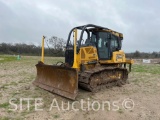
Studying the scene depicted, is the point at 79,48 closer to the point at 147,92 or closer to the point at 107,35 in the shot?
the point at 107,35

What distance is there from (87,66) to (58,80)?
1349 millimetres

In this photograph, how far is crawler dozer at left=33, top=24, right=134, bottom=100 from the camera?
6949 mm

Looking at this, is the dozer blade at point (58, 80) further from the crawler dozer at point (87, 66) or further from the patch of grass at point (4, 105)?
the patch of grass at point (4, 105)

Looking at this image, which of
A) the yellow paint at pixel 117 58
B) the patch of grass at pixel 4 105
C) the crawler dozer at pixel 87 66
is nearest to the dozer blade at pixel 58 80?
the crawler dozer at pixel 87 66

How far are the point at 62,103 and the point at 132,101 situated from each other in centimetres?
232

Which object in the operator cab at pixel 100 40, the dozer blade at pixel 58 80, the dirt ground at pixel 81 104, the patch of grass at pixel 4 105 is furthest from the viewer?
the operator cab at pixel 100 40

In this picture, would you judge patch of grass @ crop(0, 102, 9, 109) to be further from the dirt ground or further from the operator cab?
the operator cab

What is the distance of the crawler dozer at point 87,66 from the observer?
695cm

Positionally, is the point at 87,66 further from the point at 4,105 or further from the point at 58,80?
the point at 4,105

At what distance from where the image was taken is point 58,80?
24.6 ft

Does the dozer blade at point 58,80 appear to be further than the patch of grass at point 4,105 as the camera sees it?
Yes

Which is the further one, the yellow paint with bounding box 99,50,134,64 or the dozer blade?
the yellow paint with bounding box 99,50,134,64

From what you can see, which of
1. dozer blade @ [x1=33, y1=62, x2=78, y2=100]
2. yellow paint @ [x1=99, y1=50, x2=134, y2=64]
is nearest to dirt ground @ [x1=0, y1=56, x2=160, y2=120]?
dozer blade @ [x1=33, y1=62, x2=78, y2=100]

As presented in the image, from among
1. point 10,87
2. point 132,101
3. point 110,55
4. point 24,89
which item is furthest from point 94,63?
point 10,87
